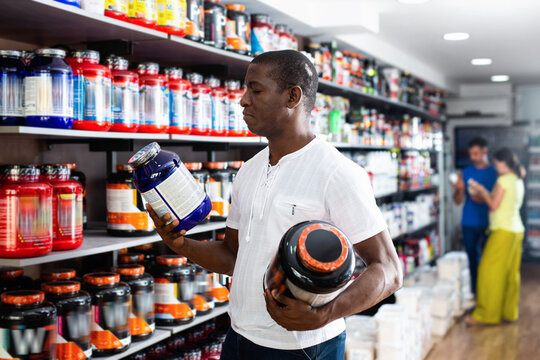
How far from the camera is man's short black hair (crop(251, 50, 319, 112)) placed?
1.66 meters

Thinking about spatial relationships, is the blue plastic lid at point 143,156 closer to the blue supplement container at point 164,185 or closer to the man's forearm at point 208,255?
the blue supplement container at point 164,185

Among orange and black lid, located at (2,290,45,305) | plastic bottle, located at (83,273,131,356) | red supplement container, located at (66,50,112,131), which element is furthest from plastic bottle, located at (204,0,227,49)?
orange and black lid, located at (2,290,45,305)

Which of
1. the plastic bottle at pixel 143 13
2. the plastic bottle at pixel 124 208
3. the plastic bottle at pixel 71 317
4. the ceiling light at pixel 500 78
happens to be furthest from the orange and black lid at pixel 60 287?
the ceiling light at pixel 500 78

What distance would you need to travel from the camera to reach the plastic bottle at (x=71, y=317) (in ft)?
6.81

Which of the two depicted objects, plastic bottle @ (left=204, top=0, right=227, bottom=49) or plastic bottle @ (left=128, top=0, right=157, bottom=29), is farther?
plastic bottle @ (left=204, top=0, right=227, bottom=49)

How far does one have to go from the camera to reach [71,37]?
246 centimetres

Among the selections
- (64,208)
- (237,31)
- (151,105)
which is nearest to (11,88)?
(64,208)

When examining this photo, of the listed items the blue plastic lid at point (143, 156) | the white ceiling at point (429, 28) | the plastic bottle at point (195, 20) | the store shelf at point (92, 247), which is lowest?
the store shelf at point (92, 247)

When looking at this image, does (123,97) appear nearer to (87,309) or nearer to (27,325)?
(87,309)

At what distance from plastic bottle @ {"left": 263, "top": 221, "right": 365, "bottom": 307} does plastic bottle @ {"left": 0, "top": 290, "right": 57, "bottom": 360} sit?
39.9 inches

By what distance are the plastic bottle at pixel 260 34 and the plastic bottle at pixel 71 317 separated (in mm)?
1673

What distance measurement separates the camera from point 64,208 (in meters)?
2.04

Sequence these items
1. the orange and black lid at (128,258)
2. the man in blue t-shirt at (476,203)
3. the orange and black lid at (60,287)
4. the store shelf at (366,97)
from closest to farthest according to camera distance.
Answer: the orange and black lid at (60,287), the orange and black lid at (128,258), the store shelf at (366,97), the man in blue t-shirt at (476,203)

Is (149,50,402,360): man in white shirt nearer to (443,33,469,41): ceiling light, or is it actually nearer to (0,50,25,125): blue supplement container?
(0,50,25,125): blue supplement container
